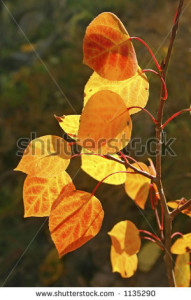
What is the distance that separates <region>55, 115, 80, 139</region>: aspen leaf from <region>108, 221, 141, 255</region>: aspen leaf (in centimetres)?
14

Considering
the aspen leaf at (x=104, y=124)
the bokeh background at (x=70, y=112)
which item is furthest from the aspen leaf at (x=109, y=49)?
the bokeh background at (x=70, y=112)

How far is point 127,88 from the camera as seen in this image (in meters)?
0.32

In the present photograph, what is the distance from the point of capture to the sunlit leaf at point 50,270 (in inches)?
41.9

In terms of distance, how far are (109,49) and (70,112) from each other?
37.2 inches

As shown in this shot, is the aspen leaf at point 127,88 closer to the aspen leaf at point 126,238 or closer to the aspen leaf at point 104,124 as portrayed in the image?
the aspen leaf at point 104,124

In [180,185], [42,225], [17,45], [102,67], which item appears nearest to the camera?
[102,67]

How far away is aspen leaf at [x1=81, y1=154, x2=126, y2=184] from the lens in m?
0.37

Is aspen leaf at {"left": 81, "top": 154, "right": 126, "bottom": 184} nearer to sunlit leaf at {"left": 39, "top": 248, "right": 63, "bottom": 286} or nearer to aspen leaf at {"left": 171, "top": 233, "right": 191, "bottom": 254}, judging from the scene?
aspen leaf at {"left": 171, "top": 233, "right": 191, "bottom": 254}

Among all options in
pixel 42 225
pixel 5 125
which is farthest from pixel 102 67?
pixel 5 125

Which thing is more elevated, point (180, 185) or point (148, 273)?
point (180, 185)

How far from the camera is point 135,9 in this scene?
136 cm

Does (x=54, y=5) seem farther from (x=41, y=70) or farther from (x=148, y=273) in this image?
(x=148, y=273)

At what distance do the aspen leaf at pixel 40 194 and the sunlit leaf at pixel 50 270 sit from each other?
0.77 meters

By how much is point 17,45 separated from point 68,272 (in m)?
0.98
